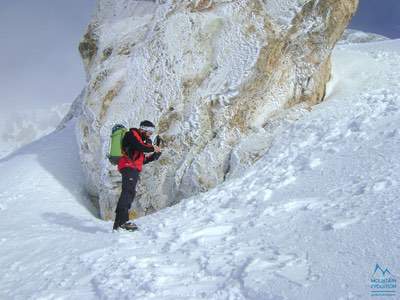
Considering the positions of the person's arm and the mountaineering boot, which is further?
the person's arm

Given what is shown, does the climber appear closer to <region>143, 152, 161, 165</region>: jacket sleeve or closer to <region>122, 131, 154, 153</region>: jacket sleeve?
<region>122, 131, 154, 153</region>: jacket sleeve

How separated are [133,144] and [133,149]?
106 mm

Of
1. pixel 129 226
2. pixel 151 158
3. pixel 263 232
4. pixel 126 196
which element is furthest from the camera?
pixel 151 158

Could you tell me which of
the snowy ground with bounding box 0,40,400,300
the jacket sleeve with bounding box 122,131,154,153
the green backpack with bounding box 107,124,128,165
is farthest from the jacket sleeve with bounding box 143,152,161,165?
the snowy ground with bounding box 0,40,400,300

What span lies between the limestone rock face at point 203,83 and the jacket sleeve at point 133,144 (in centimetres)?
266

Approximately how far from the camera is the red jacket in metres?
8.59

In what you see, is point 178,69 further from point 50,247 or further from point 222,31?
point 50,247

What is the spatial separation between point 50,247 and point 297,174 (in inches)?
198

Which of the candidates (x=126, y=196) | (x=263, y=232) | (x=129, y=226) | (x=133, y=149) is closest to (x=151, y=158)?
(x=133, y=149)

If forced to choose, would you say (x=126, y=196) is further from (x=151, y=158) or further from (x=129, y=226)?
(x=151, y=158)

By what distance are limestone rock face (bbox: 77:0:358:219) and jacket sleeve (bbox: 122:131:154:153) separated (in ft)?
8.74

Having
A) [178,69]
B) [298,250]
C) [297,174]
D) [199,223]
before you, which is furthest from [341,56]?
[298,250]

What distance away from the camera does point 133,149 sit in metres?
8.62

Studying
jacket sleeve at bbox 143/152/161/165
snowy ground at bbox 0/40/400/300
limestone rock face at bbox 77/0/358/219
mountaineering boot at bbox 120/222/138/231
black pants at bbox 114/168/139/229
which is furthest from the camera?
limestone rock face at bbox 77/0/358/219
